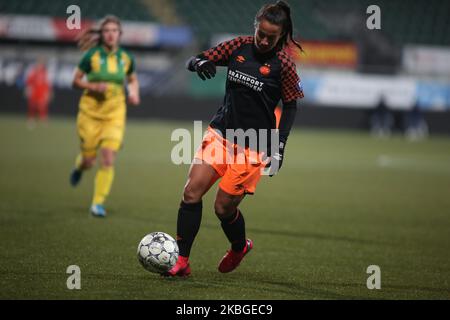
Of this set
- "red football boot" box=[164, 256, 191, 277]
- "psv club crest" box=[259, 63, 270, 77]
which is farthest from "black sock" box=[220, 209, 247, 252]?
"psv club crest" box=[259, 63, 270, 77]

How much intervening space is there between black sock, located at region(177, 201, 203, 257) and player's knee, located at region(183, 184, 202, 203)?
0.11 ft

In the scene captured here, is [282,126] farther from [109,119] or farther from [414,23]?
[414,23]

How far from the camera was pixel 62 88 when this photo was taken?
3400 cm

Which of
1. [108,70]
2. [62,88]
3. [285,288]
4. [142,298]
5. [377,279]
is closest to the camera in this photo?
[142,298]

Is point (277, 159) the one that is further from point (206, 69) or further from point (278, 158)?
point (206, 69)

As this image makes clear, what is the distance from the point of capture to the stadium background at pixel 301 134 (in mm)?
8031

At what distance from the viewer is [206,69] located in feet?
21.1

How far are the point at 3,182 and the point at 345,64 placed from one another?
24.0 m

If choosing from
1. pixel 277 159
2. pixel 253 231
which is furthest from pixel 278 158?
pixel 253 231

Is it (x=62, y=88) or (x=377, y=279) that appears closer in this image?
(x=377, y=279)

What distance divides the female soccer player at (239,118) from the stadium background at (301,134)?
284 mm

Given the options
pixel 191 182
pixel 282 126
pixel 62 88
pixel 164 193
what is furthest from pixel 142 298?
pixel 62 88

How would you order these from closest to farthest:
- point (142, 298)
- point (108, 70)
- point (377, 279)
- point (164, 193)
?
point (142, 298) → point (377, 279) → point (108, 70) → point (164, 193)

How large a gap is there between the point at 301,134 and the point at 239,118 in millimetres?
24084
